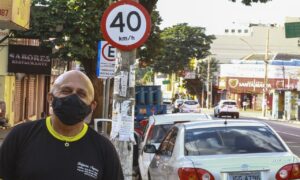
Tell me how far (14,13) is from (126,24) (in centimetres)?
757

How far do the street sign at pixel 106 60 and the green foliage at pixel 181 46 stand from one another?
6655cm

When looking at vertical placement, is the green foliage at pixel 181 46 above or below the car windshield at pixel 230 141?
above

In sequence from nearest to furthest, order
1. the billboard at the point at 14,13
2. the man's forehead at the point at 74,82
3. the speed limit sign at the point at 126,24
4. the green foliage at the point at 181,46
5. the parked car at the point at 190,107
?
1. the man's forehead at the point at 74,82
2. the speed limit sign at the point at 126,24
3. the billboard at the point at 14,13
4. the parked car at the point at 190,107
5. the green foliage at the point at 181,46

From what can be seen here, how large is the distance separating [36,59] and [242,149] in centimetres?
1822

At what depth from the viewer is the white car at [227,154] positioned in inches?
283

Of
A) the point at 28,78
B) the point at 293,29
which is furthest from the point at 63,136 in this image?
the point at 28,78

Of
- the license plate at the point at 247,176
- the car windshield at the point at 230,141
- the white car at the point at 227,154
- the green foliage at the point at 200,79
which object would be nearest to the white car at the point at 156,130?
the white car at the point at 227,154

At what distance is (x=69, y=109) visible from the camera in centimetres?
327

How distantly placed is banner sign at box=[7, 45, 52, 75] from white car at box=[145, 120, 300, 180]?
54.6 feet

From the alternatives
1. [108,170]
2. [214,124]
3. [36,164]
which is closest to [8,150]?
[36,164]

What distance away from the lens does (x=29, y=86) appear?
33.9m

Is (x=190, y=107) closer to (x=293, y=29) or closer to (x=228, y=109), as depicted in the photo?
(x=228, y=109)

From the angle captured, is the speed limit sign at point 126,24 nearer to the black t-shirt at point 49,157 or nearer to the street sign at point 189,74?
the black t-shirt at point 49,157

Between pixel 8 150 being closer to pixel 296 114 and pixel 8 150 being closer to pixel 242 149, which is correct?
pixel 242 149
